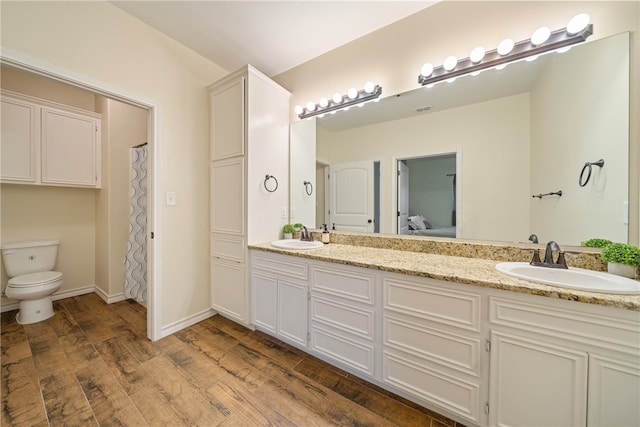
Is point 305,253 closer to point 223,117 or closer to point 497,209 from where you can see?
point 497,209

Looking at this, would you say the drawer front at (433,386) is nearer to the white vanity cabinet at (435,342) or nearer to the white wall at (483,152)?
the white vanity cabinet at (435,342)

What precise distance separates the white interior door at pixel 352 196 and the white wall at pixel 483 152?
8.0 inches

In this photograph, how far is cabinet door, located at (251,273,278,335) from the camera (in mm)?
1922

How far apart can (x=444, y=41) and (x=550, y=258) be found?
5.17 ft

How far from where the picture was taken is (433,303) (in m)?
1.22

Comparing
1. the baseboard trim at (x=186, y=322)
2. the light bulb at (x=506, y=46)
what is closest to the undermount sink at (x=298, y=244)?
the baseboard trim at (x=186, y=322)

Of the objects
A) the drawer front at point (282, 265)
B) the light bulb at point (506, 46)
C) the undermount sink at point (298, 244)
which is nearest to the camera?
the light bulb at point (506, 46)

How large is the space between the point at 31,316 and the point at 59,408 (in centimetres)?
161

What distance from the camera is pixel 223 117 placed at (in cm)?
224

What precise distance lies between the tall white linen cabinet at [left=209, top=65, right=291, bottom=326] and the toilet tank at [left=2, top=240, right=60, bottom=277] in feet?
6.19

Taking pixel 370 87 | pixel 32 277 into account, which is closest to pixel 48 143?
pixel 32 277

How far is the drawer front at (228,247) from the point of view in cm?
214

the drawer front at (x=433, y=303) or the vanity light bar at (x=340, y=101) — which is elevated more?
the vanity light bar at (x=340, y=101)

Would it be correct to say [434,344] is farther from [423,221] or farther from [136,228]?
[136,228]
